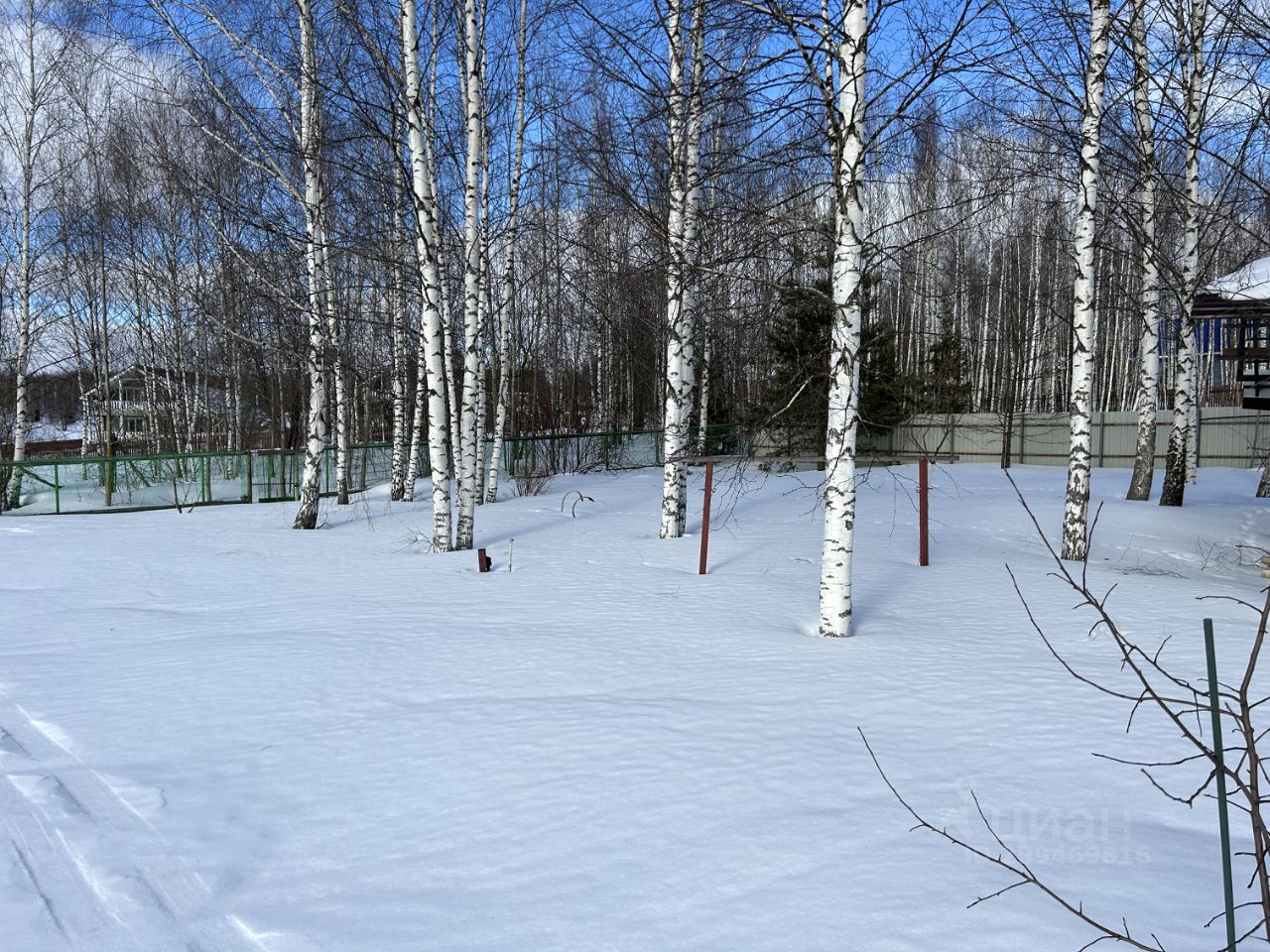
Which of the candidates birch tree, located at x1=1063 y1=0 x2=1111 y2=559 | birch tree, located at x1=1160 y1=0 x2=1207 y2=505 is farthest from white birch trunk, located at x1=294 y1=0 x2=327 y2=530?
birch tree, located at x1=1160 y1=0 x2=1207 y2=505

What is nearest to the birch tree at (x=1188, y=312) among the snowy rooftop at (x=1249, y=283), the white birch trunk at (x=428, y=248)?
the snowy rooftop at (x=1249, y=283)

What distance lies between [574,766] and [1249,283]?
11.9 meters

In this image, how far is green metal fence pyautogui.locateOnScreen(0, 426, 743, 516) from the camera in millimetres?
18047

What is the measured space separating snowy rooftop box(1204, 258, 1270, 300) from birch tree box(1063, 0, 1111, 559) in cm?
260

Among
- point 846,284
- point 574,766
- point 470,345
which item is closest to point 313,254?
point 470,345

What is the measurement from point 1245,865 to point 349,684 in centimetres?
458

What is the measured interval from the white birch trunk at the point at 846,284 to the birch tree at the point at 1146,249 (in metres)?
6.25

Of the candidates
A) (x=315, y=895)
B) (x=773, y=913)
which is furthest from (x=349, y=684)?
(x=773, y=913)

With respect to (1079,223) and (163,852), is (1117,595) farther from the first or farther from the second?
(163,852)

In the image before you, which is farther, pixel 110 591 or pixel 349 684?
pixel 110 591

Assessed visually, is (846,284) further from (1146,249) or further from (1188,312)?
(1188,312)

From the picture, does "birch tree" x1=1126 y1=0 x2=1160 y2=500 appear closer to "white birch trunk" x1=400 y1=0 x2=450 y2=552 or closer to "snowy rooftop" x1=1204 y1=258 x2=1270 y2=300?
"snowy rooftop" x1=1204 y1=258 x2=1270 y2=300

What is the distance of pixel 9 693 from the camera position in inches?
206

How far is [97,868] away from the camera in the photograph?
3168 millimetres
